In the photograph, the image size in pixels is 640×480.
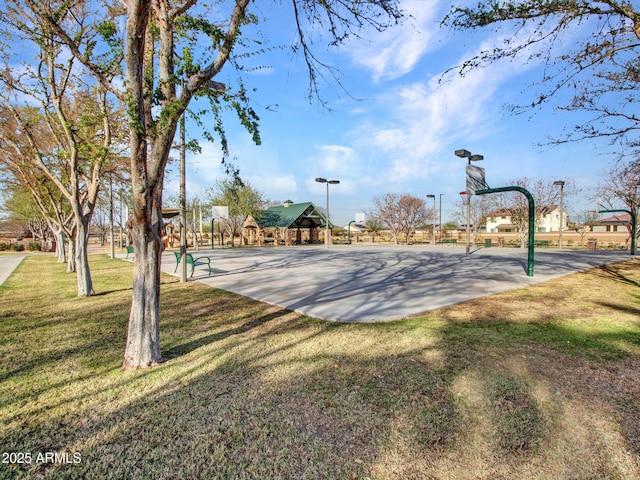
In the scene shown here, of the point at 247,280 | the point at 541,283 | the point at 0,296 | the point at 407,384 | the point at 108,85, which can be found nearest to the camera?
the point at 407,384

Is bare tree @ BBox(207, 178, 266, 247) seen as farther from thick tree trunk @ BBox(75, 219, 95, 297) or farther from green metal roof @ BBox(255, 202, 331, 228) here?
thick tree trunk @ BBox(75, 219, 95, 297)

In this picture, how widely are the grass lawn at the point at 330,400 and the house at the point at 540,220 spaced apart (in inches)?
1091

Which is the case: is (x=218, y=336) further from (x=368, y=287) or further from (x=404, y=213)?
(x=404, y=213)

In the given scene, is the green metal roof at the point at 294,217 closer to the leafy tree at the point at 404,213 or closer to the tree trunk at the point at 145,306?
the leafy tree at the point at 404,213

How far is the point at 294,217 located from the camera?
3359cm

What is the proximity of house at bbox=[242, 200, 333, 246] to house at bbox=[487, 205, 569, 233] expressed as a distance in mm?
17151

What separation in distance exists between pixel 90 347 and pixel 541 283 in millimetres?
10214

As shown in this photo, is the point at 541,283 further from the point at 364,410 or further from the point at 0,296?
the point at 0,296

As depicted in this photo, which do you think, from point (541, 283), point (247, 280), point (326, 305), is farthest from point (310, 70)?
point (541, 283)

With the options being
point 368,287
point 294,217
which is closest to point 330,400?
point 368,287

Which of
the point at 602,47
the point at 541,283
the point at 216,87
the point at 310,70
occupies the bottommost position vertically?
the point at 541,283

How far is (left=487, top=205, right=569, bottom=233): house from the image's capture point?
2910cm

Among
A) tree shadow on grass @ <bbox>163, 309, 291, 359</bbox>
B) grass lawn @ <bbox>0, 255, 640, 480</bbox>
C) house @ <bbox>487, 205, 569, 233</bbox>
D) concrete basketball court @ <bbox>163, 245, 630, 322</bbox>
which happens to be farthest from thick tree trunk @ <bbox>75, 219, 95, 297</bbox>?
house @ <bbox>487, 205, 569, 233</bbox>

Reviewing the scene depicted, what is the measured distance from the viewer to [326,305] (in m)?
6.64
